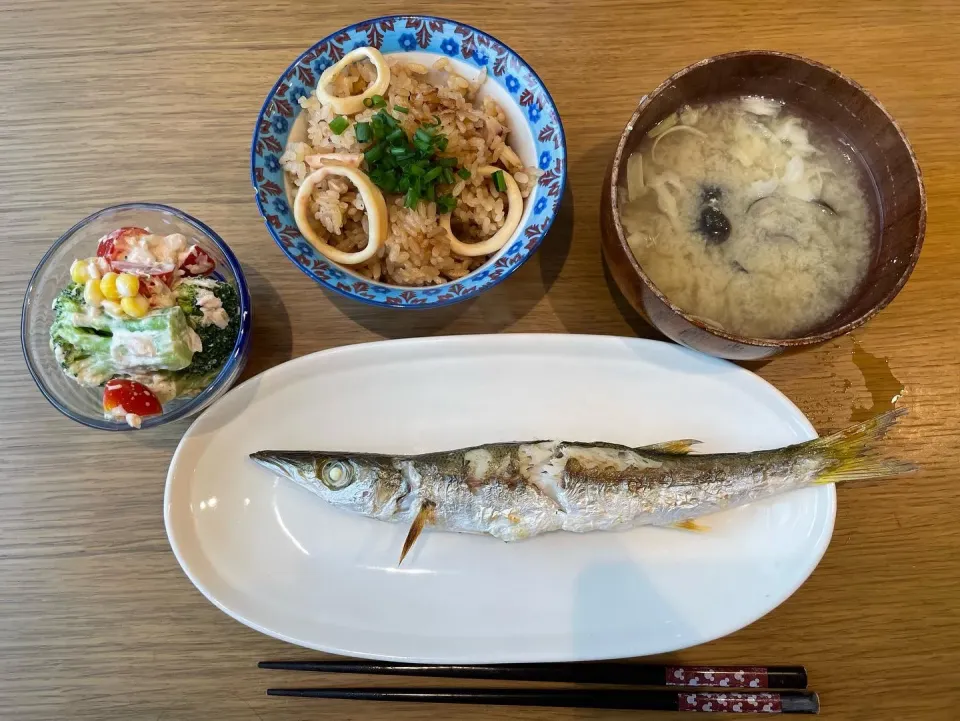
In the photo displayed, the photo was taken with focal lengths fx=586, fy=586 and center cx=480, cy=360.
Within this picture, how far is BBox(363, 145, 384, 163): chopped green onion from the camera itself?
52.2 inches

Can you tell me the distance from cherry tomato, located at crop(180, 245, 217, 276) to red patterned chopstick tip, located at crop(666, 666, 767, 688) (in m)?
1.52

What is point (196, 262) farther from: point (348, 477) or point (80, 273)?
point (348, 477)

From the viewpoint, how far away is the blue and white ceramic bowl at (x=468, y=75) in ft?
4.31

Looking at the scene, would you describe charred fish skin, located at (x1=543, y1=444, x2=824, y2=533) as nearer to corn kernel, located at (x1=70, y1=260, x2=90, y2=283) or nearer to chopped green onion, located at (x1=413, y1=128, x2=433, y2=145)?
chopped green onion, located at (x1=413, y1=128, x2=433, y2=145)

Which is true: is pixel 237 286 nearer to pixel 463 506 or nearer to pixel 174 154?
pixel 174 154

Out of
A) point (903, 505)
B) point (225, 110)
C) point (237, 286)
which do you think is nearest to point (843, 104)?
point (903, 505)

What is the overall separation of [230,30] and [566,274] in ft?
3.92

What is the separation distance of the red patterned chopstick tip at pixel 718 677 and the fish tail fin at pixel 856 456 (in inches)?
20.3

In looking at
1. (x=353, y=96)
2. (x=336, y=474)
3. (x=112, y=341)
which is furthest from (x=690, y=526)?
(x=112, y=341)

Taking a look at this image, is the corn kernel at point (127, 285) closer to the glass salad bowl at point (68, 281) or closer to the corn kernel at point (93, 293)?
the corn kernel at point (93, 293)

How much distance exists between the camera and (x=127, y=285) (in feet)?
4.11

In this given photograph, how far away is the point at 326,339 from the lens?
5.23 ft

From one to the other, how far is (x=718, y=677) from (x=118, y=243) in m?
1.79

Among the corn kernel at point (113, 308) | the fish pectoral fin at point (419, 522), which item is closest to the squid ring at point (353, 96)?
the corn kernel at point (113, 308)
